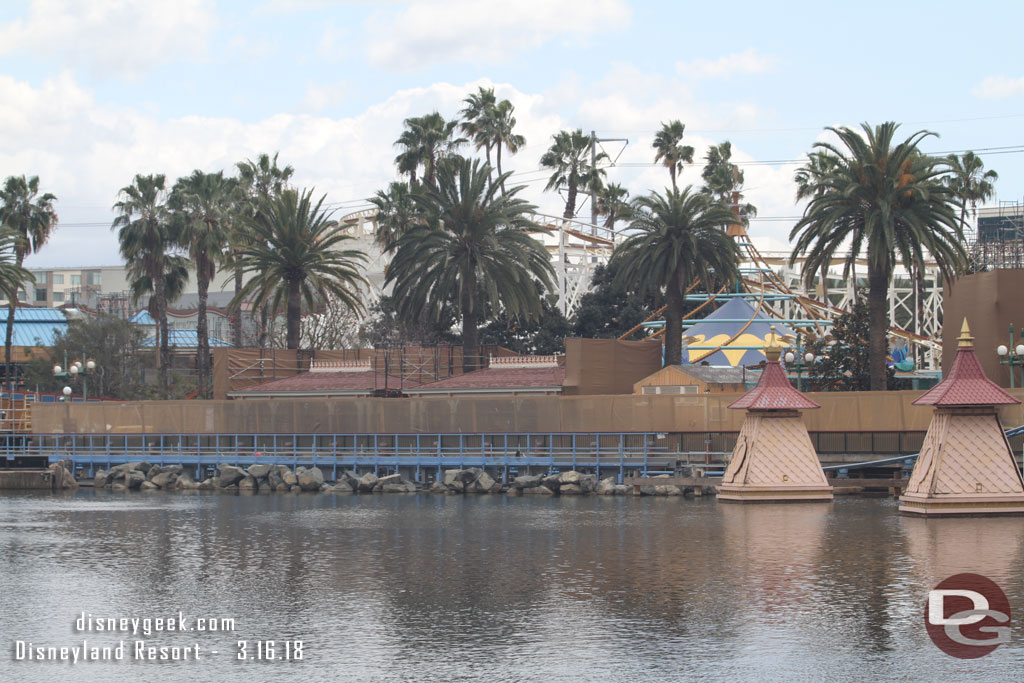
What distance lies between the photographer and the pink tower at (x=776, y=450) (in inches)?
1825

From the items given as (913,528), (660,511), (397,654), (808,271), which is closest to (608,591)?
(397,654)

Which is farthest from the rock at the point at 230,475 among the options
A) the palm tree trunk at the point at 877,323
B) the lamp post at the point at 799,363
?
the palm tree trunk at the point at 877,323

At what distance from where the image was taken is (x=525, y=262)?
6419 centimetres

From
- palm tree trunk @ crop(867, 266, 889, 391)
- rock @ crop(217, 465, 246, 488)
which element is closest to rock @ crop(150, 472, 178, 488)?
rock @ crop(217, 465, 246, 488)

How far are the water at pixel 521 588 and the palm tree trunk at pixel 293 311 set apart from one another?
797 inches

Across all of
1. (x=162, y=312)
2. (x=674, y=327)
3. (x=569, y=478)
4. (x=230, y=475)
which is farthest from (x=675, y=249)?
(x=162, y=312)

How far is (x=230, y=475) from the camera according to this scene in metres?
61.5

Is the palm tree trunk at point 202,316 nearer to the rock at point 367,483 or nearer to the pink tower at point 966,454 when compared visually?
the rock at point 367,483

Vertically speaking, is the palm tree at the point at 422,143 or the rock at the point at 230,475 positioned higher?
the palm tree at the point at 422,143

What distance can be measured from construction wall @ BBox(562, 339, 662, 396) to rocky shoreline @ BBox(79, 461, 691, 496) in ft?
21.0

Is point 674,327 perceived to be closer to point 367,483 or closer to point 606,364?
point 606,364

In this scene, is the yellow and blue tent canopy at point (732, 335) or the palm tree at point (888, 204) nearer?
the palm tree at point (888, 204)

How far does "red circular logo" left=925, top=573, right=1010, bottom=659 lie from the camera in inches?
897

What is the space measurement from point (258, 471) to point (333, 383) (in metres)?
7.59
